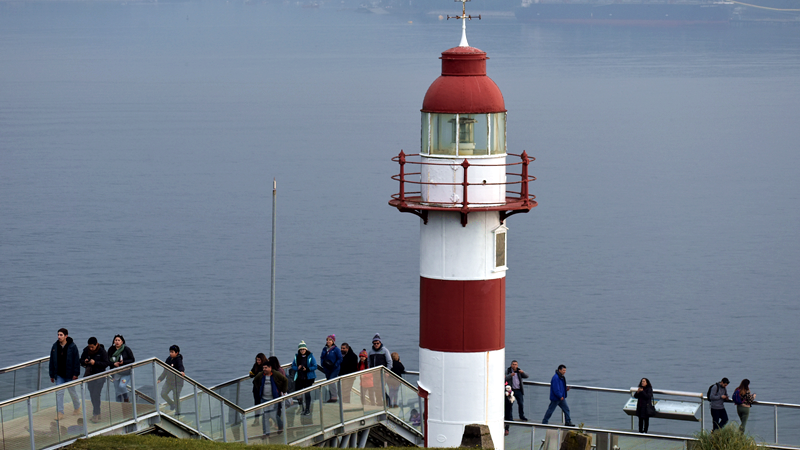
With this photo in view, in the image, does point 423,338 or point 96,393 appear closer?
point 96,393

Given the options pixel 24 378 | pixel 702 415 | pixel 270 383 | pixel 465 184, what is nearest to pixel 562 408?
pixel 702 415

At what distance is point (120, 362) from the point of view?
20.2 metres

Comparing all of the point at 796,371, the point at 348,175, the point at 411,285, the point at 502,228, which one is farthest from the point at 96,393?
the point at 348,175

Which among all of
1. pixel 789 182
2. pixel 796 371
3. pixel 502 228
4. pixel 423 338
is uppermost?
pixel 789 182

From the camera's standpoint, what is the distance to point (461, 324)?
19719 mm

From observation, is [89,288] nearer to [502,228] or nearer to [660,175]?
[502,228]

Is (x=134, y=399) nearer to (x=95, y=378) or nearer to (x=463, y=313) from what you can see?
(x=95, y=378)

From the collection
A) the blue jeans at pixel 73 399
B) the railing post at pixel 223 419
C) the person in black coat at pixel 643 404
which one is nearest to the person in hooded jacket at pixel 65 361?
the blue jeans at pixel 73 399

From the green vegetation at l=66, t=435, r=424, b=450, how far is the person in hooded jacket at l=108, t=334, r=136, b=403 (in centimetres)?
92

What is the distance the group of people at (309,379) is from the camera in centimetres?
1995

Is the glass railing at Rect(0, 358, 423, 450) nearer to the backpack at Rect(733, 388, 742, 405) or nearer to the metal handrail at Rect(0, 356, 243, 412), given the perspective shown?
the metal handrail at Rect(0, 356, 243, 412)

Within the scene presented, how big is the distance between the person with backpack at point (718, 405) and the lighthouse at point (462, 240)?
5.51 metres

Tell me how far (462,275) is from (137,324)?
47088 mm

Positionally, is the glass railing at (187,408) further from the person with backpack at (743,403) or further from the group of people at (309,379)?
the person with backpack at (743,403)
